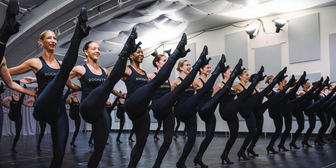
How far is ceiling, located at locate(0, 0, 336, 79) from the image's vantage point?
713 centimetres

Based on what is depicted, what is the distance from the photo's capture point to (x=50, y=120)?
2.32m

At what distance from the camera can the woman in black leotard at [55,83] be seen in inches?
78.7

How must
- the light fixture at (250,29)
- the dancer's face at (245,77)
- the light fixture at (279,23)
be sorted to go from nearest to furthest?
the dancer's face at (245,77), the light fixture at (279,23), the light fixture at (250,29)

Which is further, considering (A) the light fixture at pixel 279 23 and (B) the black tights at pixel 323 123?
(A) the light fixture at pixel 279 23

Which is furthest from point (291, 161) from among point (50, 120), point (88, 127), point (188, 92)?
point (88, 127)

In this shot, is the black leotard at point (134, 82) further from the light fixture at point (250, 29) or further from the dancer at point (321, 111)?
the light fixture at point (250, 29)

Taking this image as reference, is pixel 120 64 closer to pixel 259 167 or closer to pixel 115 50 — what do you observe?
pixel 259 167

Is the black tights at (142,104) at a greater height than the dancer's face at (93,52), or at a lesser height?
lesser

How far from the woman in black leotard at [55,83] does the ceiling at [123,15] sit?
455cm

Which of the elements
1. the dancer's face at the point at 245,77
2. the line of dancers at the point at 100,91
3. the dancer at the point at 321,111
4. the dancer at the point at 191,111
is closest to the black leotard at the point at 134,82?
the line of dancers at the point at 100,91

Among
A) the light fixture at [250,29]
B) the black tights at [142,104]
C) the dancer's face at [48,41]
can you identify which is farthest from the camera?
the light fixture at [250,29]

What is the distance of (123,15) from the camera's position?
Answer: 7914 mm

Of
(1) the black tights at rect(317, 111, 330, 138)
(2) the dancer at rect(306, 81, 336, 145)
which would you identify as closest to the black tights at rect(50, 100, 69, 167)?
(2) the dancer at rect(306, 81, 336, 145)

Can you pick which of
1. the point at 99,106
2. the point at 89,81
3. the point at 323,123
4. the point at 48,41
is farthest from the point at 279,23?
the point at 99,106
